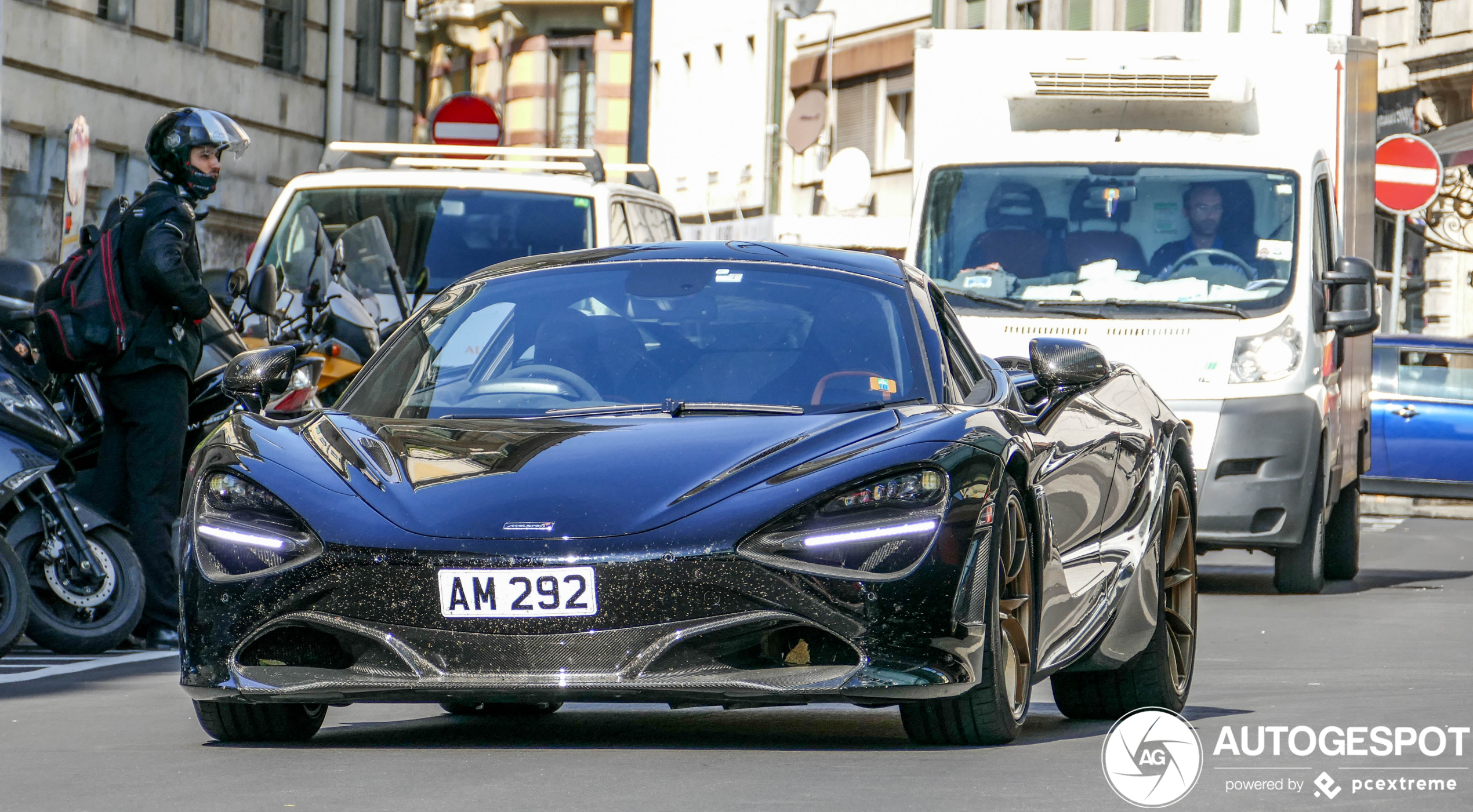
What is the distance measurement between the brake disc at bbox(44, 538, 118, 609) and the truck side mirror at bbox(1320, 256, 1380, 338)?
668 cm

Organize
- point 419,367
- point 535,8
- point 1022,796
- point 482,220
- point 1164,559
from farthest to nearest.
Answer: point 535,8, point 482,220, point 1164,559, point 419,367, point 1022,796

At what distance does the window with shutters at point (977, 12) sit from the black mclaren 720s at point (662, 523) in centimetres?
3487

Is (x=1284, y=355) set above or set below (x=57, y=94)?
below

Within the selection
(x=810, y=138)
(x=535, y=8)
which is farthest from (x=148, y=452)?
(x=535, y=8)

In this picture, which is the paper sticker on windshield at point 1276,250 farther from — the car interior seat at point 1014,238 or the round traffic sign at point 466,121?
the round traffic sign at point 466,121

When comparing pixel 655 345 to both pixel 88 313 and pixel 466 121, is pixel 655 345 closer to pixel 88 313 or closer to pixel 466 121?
pixel 88 313

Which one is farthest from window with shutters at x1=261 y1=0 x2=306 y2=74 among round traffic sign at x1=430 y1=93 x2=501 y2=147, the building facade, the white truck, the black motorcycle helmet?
the black motorcycle helmet

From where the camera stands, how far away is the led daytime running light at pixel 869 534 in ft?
20.2

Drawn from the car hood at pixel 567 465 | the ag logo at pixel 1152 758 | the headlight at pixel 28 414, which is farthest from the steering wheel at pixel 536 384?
the headlight at pixel 28 414

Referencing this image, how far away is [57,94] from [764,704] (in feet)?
64.8

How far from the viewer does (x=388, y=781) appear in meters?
6.01

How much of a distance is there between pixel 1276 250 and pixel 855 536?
866 cm

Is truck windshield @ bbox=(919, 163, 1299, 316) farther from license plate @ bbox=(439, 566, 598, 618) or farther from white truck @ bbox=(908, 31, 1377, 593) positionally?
license plate @ bbox=(439, 566, 598, 618)

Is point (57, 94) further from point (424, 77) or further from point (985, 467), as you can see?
point (424, 77)
